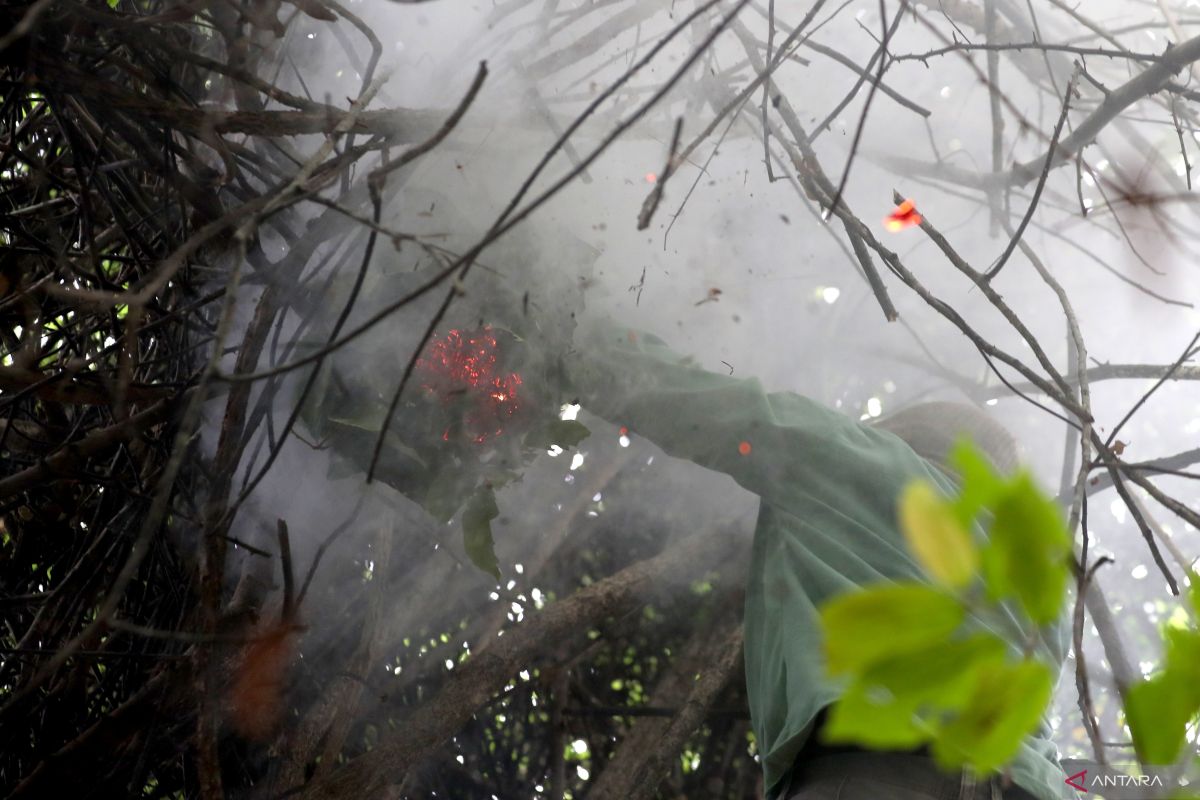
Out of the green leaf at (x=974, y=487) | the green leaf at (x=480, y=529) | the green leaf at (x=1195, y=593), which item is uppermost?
the green leaf at (x=974, y=487)

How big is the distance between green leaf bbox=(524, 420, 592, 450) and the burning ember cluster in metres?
0.05

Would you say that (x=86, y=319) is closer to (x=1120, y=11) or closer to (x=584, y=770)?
(x=584, y=770)

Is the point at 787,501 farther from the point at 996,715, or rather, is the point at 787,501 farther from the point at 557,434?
Answer: the point at 996,715

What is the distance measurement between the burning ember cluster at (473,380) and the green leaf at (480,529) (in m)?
0.09

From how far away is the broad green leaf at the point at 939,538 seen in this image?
0.90ft

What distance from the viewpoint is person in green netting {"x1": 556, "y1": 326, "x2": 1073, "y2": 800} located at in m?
1.46

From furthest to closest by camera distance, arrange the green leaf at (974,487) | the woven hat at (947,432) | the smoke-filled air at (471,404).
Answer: the woven hat at (947,432) < the smoke-filled air at (471,404) < the green leaf at (974,487)

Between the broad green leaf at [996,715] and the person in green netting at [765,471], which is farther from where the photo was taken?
the person in green netting at [765,471]

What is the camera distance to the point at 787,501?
1.59 meters

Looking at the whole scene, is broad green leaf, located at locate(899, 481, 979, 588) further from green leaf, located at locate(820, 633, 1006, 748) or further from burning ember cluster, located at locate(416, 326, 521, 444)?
burning ember cluster, located at locate(416, 326, 521, 444)

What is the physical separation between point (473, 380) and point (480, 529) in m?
0.24

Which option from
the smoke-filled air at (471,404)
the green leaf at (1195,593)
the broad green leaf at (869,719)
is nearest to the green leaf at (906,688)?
the broad green leaf at (869,719)

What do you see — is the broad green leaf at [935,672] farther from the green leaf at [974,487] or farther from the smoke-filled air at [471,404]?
the smoke-filled air at [471,404]

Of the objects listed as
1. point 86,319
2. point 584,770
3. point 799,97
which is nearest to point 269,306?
point 86,319
